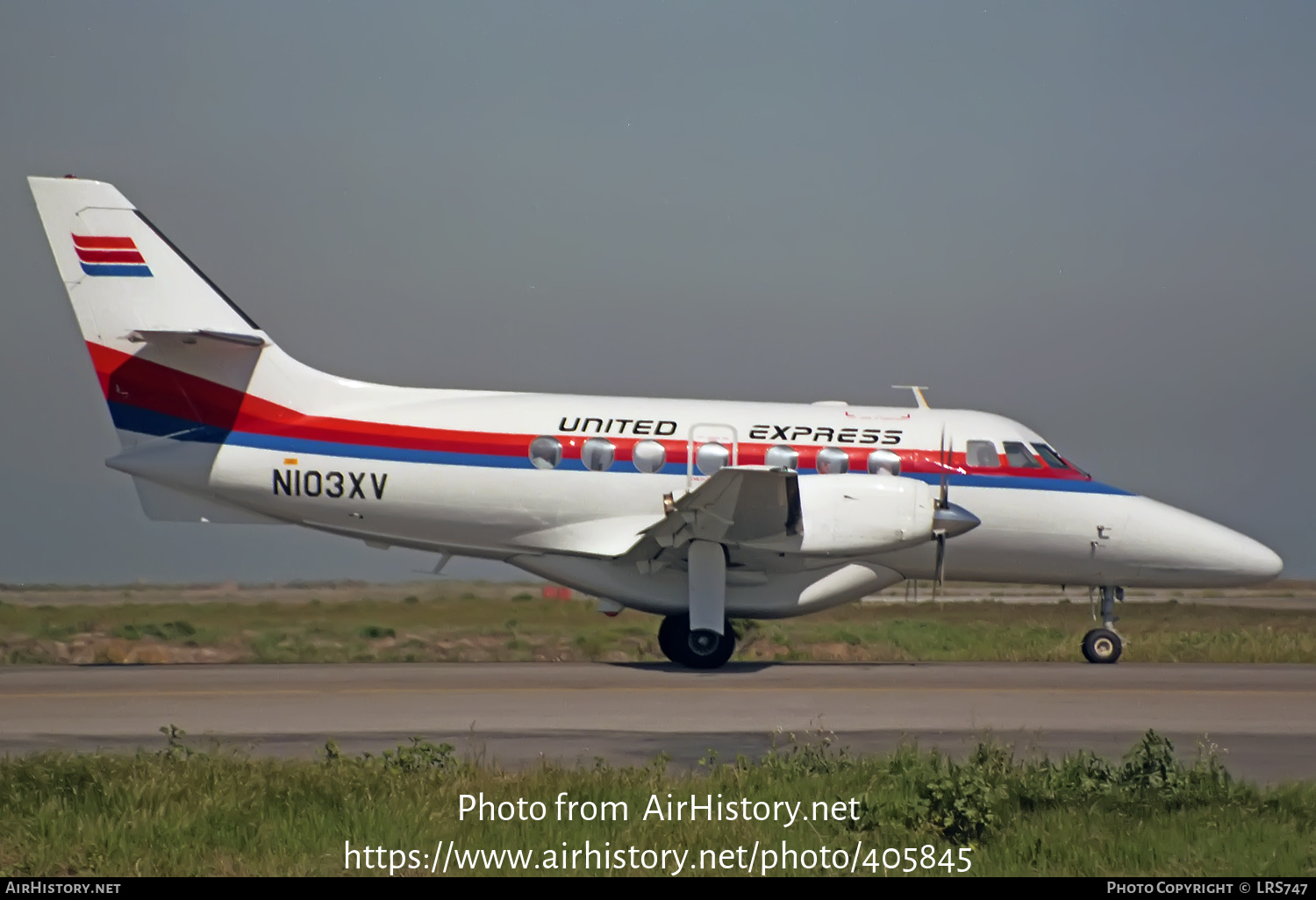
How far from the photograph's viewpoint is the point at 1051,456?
790 inches

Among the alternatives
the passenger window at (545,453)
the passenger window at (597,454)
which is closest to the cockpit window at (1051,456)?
the passenger window at (597,454)

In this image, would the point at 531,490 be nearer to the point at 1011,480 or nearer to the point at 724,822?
the point at 1011,480

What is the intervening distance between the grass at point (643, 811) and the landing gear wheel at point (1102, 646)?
378 inches

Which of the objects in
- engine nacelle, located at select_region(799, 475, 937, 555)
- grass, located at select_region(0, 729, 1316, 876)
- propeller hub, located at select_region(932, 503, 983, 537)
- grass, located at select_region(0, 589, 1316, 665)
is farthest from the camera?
grass, located at select_region(0, 589, 1316, 665)

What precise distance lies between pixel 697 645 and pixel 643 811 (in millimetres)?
9093

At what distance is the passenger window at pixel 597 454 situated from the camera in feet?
62.3

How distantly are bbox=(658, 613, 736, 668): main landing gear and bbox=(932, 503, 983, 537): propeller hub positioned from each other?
122 inches

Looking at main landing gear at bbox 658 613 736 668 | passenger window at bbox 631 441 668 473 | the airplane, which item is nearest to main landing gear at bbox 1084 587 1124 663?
the airplane

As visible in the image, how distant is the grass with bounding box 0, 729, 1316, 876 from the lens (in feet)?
27.2

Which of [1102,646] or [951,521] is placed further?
[1102,646]

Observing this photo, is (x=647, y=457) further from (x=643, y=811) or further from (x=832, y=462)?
(x=643, y=811)

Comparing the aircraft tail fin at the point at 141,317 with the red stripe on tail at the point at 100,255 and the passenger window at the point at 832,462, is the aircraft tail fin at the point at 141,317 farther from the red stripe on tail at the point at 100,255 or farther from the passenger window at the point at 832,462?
the passenger window at the point at 832,462

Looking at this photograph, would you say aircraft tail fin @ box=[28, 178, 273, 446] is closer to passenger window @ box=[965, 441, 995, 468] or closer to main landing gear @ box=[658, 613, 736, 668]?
main landing gear @ box=[658, 613, 736, 668]

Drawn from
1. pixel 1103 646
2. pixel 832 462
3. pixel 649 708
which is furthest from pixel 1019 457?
pixel 649 708
